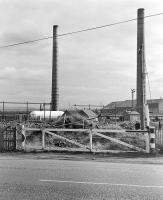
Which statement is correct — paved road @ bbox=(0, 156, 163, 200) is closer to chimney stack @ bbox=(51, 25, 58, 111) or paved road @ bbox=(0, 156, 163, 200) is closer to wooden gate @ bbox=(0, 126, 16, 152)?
wooden gate @ bbox=(0, 126, 16, 152)

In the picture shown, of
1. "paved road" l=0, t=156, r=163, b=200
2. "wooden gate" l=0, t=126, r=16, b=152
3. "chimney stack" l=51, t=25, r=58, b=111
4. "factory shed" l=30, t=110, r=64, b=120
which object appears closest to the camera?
"paved road" l=0, t=156, r=163, b=200

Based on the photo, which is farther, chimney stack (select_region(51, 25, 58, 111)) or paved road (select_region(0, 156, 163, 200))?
chimney stack (select_region(51, 25, 58, 111))

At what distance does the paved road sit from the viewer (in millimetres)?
7668

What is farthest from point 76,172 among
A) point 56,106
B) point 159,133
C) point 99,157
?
point 56,106

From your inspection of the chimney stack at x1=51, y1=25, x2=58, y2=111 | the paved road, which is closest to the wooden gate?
the paved road

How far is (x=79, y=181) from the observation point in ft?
30.6

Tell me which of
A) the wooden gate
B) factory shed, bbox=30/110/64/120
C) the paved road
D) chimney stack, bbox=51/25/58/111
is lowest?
the paved road

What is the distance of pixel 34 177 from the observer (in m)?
9.80

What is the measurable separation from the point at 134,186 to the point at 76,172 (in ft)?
8.47

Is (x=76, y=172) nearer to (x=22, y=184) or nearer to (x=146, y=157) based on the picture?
(x=22, y=184)

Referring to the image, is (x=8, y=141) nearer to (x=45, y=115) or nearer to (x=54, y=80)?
(x=45, y=115)

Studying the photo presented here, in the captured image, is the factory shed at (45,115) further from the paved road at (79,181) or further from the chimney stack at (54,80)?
the paved road at (79,181)

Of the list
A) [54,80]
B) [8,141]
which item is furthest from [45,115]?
[8,141]

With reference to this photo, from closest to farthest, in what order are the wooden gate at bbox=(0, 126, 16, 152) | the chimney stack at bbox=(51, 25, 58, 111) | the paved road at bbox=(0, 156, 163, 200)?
the paved road at bbox=(0, 156, 163, 200), the wooden gate at bbox=(0, 126, 16, 152), the chimney stack at bbox=(51, 25, 58, 111)
